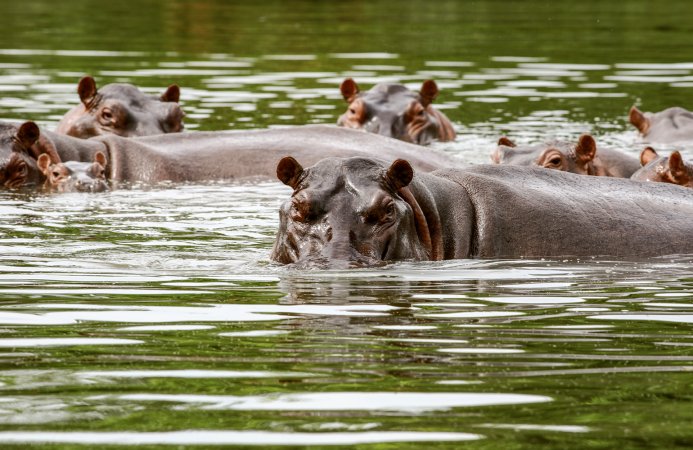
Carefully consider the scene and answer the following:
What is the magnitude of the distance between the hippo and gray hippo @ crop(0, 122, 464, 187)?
3964mm

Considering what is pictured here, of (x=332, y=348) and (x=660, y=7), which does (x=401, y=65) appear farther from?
(x=332, y=348)

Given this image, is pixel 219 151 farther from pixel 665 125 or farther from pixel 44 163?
pixel 665 125

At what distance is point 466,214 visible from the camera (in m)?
9.16

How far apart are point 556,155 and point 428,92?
16.0 ft

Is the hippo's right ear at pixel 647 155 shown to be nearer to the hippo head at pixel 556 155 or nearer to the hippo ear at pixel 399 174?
the hippo head at pixel 556 155

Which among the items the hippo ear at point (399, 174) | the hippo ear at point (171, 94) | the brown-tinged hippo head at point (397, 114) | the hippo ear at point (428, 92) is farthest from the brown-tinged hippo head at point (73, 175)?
the hippo ear at point (399, 174)

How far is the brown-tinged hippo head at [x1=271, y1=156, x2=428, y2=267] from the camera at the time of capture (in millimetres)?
8414

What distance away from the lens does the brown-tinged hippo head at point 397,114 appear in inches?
704

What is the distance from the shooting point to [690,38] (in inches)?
1156

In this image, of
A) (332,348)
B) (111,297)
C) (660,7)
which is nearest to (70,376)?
(332,348)

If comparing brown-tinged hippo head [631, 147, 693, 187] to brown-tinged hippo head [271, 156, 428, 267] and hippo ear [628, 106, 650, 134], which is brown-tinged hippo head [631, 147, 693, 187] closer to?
brown-tinged hippo head [271, 156, 428, 267]

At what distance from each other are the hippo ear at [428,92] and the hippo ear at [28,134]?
502 cm

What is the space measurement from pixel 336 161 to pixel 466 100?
12974 millimetres

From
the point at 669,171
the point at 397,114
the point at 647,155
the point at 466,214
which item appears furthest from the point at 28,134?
the point at 466,214
